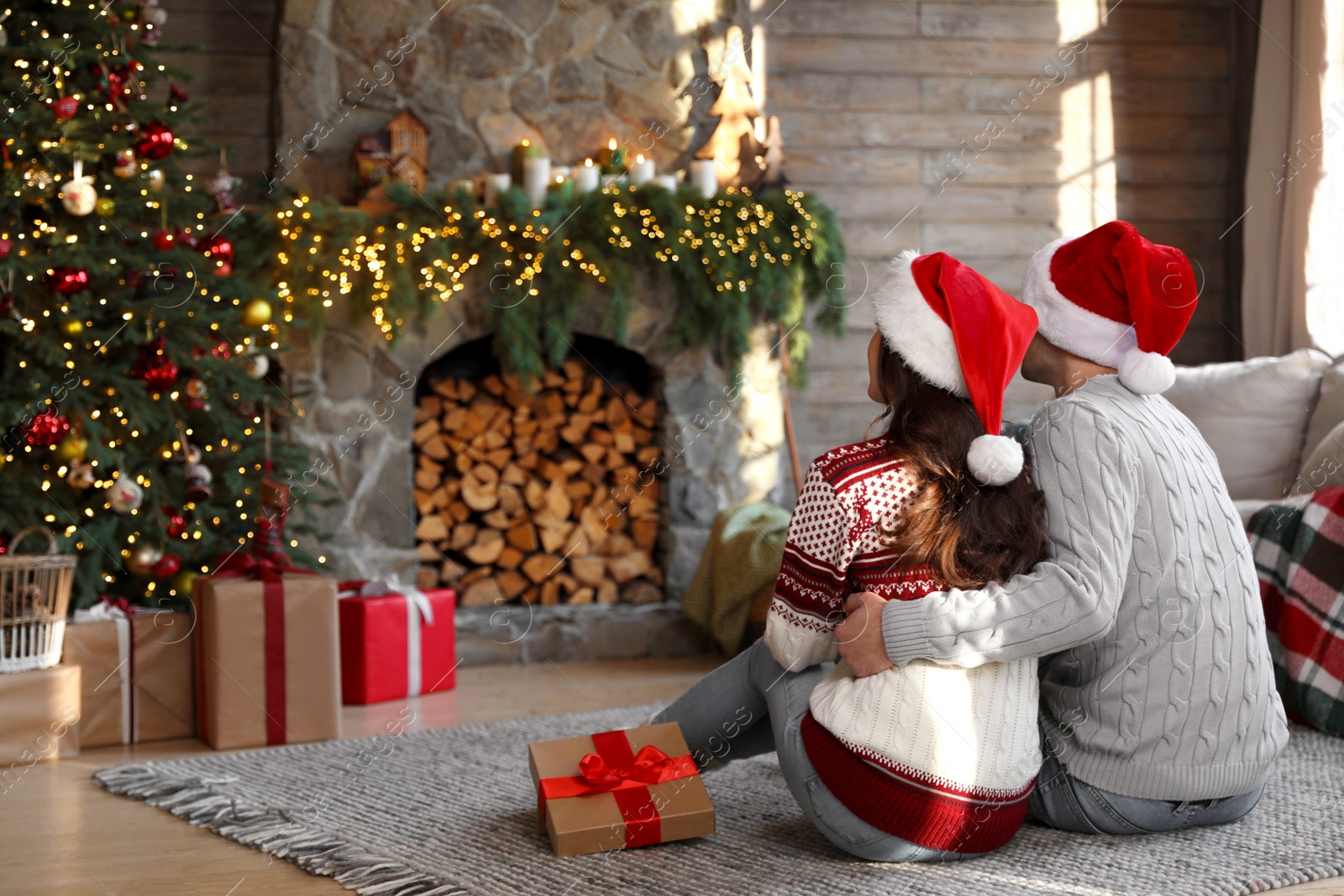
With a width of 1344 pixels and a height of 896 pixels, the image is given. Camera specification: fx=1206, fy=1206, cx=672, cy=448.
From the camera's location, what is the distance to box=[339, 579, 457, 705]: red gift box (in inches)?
120

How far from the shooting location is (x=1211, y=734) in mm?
1663

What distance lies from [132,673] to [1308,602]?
258cm

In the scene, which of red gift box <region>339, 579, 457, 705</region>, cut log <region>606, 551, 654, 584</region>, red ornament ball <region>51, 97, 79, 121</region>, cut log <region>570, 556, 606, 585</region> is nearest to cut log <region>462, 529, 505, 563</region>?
cut log <region>570, 556, 606, 585</region>

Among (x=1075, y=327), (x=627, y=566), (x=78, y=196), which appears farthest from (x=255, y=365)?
(x=1075, y=327)

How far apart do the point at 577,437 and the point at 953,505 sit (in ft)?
7.66

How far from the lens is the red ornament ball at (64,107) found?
9.20ft

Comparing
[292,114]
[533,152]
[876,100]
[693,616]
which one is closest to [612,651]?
[693,616]

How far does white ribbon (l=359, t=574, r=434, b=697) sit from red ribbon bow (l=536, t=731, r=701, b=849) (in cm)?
137

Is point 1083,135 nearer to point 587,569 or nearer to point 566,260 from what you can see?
point 566,260

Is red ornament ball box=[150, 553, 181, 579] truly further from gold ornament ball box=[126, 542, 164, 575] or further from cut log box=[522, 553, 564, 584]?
cut log box=[522, 553, 564, 584]

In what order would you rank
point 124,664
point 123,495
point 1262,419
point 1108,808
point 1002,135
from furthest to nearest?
point 1002,135, point 1262,419, point 123,495, point 124,664, point 1108,808

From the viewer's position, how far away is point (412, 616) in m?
3.12

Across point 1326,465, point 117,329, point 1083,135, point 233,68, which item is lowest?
point 1326,465

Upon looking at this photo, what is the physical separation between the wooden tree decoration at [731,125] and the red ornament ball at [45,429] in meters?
1.99
